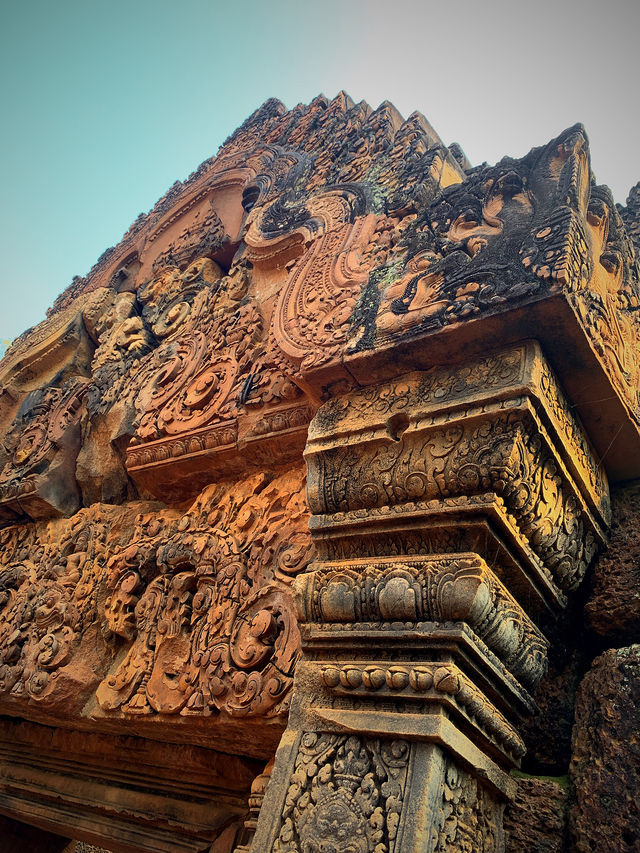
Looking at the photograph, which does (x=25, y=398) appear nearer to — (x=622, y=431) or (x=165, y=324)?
(x=165, y=324)

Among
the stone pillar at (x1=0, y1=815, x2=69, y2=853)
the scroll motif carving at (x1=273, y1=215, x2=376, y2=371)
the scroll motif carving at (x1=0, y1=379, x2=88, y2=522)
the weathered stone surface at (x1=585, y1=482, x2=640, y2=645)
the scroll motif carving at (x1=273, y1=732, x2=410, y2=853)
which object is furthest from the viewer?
the scroll motif carving at (x1=0, y1=379, x2=88, y2=522)

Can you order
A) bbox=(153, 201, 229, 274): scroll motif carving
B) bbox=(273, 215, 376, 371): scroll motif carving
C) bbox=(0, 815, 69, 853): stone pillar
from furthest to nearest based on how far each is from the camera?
bbox=(153, 201, 229, 274): scroll motif carving < bbox=(0, 815, 69, 853): stone pillar < bbox=(273, 215, 376, 371): scroll motif carving

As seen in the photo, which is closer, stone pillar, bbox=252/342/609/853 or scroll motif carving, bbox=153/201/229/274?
stone pillar, bbox=252/342/609/853

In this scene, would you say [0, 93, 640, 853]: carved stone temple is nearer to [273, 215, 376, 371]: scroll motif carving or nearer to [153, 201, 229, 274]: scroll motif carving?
[273, 215, 376, 371]: scroll motif carving

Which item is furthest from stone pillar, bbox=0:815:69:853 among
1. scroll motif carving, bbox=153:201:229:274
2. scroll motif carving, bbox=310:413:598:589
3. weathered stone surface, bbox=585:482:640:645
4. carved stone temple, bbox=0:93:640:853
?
scroll motif carving, bbox=153:201:229:274

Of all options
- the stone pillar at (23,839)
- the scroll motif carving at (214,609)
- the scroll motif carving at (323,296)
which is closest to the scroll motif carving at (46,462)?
the scroll motif carving at (214,609)

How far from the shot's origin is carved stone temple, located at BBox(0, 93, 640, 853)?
1.37m

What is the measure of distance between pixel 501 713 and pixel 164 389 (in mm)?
2092

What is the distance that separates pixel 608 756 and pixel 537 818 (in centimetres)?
25

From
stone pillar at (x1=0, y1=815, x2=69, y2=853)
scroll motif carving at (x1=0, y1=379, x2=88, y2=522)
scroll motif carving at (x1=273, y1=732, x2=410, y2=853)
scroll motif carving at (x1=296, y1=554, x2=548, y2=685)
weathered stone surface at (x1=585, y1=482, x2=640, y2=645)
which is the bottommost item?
stone pillar at (x1=0, y1=815, x2=69, y2=853)

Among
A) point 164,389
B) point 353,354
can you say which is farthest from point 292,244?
point 353,354

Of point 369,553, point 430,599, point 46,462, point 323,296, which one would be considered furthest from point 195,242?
point 430,599

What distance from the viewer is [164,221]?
4.65m

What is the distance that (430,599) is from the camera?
1.38 m
